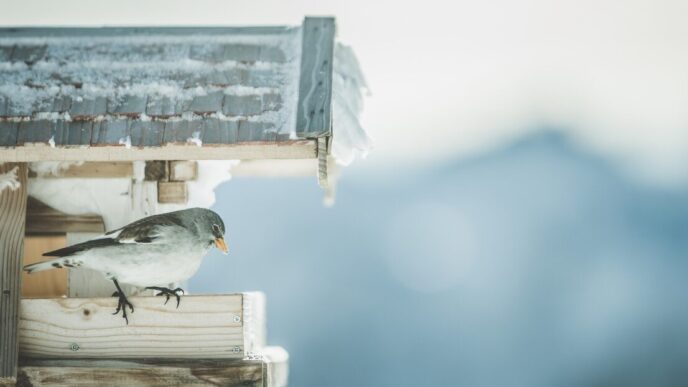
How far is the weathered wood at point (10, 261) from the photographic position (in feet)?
13.2

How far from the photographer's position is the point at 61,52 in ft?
14.2

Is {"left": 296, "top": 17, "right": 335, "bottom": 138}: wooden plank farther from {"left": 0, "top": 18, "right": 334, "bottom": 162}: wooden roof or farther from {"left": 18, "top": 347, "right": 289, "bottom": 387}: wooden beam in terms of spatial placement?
{"left": 18, "top": 347, "right": 289, "bottom": 387}: wooden beam

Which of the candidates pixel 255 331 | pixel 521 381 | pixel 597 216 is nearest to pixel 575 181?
pixel 597 216

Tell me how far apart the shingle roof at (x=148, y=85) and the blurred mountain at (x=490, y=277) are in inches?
281

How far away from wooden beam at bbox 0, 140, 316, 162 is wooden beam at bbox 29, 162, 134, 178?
608 millimetres

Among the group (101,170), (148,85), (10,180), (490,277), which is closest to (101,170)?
(101,170)

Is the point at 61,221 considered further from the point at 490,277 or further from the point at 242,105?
the point at 490,277

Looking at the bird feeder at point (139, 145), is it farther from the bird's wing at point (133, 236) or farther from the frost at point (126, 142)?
the bird's wing at point (133, 236)

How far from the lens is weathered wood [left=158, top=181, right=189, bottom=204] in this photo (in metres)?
4.60

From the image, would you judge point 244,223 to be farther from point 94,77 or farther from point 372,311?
point 94,77

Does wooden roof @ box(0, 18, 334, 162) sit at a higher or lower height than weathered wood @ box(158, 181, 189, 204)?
higher

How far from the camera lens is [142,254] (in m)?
4.11

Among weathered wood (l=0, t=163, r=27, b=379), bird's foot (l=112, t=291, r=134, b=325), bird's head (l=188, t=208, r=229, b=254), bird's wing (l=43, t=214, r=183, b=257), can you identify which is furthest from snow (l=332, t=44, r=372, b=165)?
weathered wood (l=0, t=163, r=27, b=379)

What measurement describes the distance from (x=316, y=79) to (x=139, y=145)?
0.81 meters
